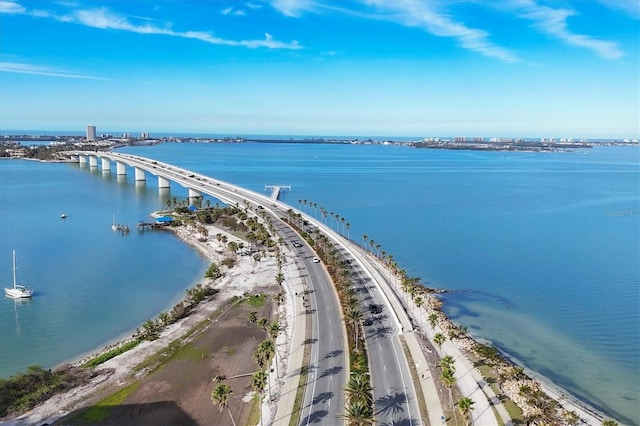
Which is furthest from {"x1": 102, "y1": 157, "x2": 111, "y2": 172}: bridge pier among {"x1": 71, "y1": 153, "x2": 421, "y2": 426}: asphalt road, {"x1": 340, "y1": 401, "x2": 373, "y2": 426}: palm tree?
{"x1": 340, "y1": 401, "x2": 373, "y2": 426}: palm tree

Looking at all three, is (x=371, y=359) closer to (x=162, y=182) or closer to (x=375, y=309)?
(x=375, y=309)

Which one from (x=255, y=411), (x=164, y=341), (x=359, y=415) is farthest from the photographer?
(x=164, y=341)

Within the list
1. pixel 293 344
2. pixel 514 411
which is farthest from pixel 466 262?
pixel 514 411

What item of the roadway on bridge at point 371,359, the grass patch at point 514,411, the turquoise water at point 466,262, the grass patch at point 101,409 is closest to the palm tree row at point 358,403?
the roadway on bridge at point 371,359

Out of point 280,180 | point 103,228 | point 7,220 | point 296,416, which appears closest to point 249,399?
point 296,416

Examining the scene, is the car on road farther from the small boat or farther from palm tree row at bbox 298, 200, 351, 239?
the small boat

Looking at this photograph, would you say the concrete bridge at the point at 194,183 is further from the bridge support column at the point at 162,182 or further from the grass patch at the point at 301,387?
the grass patch at the point at 301,387
